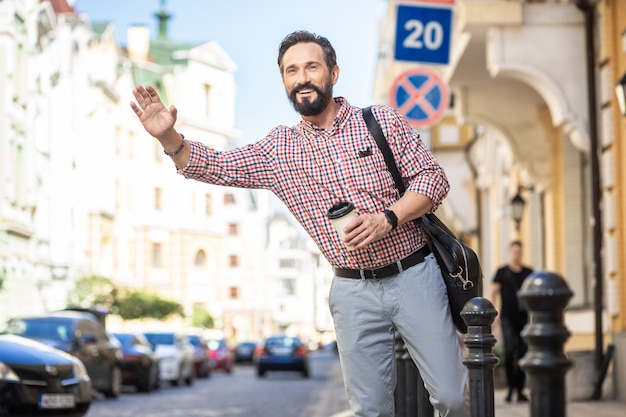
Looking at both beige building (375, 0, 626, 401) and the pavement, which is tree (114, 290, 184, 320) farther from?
the pavement

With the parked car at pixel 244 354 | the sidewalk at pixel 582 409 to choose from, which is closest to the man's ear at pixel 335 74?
the sidewalk at pixel 582 409

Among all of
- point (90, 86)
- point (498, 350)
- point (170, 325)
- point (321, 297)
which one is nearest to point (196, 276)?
point (170, 325)

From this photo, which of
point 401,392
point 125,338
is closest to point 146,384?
point 125,338

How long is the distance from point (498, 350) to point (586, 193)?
107 inches

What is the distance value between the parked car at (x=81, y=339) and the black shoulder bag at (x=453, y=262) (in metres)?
14.8

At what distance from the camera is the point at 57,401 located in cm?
1372

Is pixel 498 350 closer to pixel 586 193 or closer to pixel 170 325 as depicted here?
pixel 586 193

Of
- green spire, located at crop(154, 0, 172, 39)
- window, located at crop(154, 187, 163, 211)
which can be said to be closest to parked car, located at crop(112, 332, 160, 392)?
window, located at crop(154, 187, 163, 211)

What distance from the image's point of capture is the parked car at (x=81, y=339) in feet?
66.1

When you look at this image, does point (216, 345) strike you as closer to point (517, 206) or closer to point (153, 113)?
point (517, 206)

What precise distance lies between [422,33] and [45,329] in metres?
8.47

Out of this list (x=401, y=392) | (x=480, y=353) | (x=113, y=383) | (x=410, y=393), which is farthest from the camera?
(x=113, y=383)

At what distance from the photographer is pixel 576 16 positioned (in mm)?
17000

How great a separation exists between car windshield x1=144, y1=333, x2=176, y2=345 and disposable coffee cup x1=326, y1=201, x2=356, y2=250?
28.9 m
